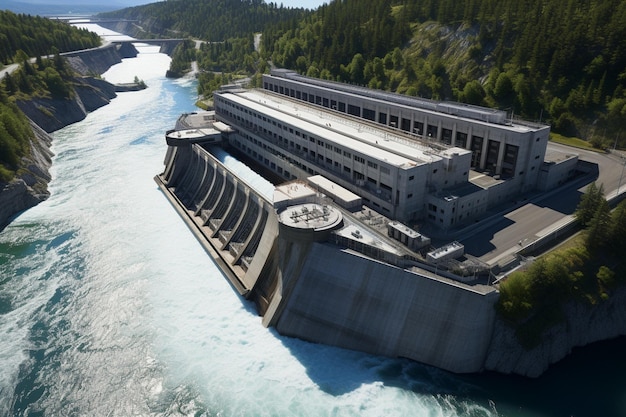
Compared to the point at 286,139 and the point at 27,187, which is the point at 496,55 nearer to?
the point at 286,139

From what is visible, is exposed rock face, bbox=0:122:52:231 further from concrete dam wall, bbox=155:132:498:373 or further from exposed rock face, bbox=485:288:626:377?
exposed rock face, bbox=485:288:626:377

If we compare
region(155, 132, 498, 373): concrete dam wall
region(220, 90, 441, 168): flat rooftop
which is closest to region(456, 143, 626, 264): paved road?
region(155, 132, 498, 373): concrete dam wall

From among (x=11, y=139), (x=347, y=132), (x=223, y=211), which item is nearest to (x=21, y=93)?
(x=11, y=139)

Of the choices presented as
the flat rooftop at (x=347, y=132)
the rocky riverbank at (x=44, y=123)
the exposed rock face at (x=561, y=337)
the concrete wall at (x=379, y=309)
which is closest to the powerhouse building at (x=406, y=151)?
the flat rooftop at (x=347, y=132)

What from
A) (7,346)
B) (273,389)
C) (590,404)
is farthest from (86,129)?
(590,404)

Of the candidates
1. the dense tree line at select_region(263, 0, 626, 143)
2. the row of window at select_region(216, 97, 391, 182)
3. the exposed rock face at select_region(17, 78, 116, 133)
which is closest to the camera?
the row of window at select_region(216, 97, 391, 182)

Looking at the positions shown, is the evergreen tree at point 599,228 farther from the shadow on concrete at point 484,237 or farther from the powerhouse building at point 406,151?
the powerhouse building at point 406,151
